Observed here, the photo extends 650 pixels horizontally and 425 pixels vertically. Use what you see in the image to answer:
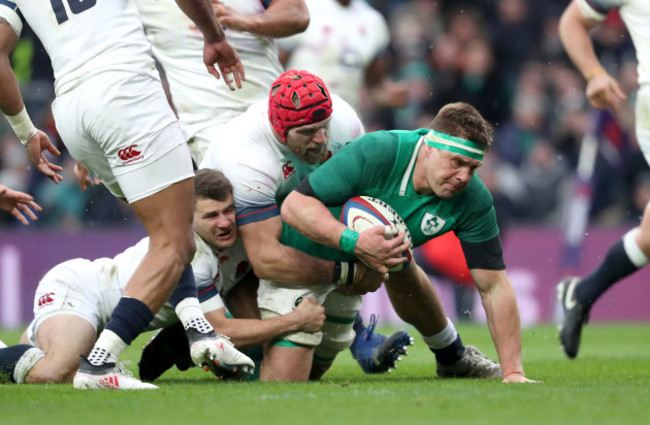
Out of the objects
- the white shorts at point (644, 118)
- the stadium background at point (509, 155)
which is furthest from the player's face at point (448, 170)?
the stadium background at point (509, 155)

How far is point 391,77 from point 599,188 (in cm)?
279

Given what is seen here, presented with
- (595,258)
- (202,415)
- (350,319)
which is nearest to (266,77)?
(350,319)

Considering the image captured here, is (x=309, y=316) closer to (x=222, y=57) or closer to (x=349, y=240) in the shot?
(x=349, y=240)

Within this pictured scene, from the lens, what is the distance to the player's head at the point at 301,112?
18.0 ft

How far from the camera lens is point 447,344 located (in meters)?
5.91

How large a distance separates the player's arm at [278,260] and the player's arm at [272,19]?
137 cm

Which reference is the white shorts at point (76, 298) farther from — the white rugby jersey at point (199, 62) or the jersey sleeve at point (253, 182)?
the white rugby jersey at point (199, 62)

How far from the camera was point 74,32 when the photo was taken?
4980 mm

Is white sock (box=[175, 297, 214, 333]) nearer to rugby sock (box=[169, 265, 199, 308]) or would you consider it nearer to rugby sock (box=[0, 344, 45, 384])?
rugby sock (box=[169, 265, 199, 308])

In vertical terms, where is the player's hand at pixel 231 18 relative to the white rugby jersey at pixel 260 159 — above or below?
above

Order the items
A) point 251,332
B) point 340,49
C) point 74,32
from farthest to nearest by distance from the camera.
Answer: point 340,49 < point 251,332 < point 74,32

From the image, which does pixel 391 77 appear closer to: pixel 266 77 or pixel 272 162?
pixel 266 77

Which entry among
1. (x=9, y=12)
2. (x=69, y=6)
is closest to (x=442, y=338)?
(x=69, y=6)

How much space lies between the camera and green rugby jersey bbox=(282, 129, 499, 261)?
209 inches
